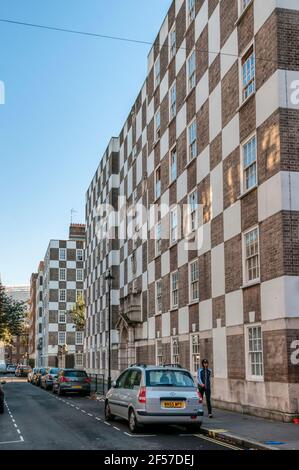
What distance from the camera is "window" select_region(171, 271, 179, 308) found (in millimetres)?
27263

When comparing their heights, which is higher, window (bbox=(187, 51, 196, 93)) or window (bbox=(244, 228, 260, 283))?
window (bbox=(187, 51, 196, 93))

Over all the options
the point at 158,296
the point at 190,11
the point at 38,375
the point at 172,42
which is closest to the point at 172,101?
the point at 172,42

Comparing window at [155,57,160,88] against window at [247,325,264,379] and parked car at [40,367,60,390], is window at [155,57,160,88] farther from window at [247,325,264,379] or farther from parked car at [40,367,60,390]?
parked car at [40,367,60,390]

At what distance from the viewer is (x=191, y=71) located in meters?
26.6

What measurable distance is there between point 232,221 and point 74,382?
16.2 metres

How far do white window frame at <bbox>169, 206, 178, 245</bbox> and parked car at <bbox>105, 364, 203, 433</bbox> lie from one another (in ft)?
41.5

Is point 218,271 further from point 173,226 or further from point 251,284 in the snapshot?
point 173,226

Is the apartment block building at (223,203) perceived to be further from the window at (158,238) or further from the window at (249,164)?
the window at (158,238)

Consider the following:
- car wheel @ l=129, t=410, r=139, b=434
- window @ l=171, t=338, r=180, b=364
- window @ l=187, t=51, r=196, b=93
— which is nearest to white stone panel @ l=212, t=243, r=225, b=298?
window @ l=171, t=338, r=180, b=364

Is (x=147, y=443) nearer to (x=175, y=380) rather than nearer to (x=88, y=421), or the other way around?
(x=175, y=380)

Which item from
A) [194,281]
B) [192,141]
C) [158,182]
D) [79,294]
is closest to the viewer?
[194,281]

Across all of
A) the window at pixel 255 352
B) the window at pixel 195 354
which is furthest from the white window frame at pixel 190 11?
the window at pixel 255 352

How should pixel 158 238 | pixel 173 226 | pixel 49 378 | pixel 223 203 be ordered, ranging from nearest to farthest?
pixel 223 203 < pixel 173 226 < pixel 158 238 < pixel 49 378

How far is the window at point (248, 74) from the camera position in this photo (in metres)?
19.6
